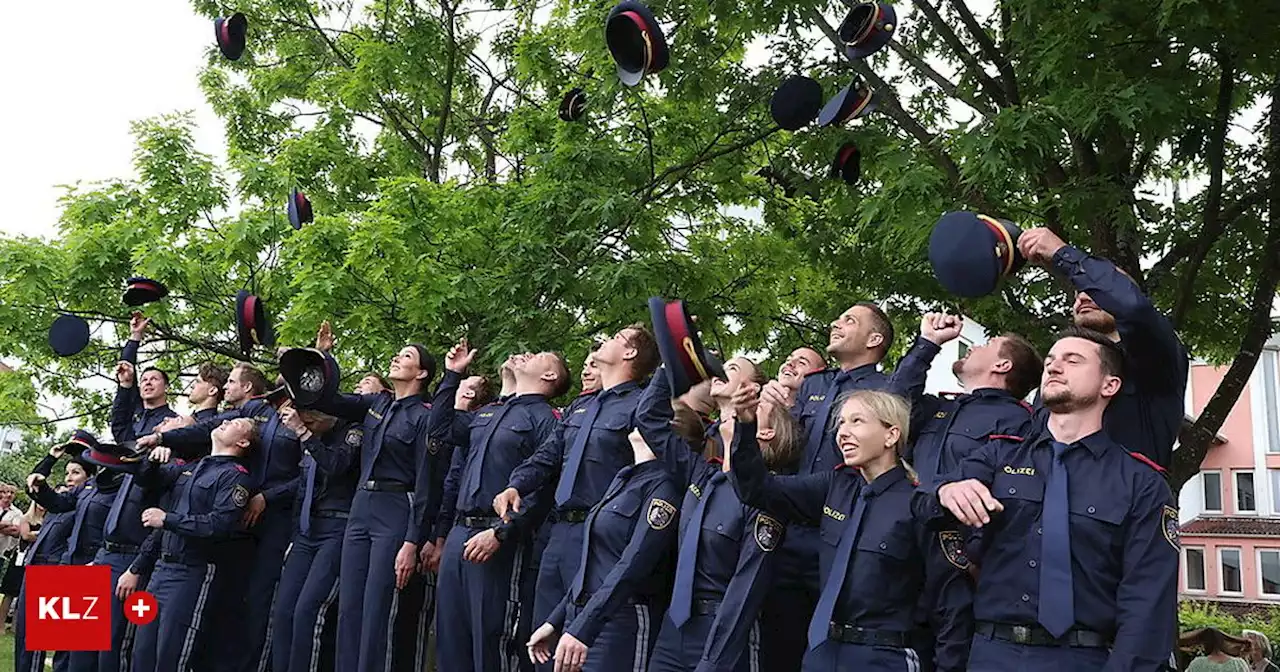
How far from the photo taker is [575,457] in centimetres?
602

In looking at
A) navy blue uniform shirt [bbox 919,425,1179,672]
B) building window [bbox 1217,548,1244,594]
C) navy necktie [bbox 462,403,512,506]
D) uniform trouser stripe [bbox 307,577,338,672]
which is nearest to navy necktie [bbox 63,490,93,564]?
uniform trouser stripe [bbox 307,577,338,672]

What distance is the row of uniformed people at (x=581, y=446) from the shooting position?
4.89 meters

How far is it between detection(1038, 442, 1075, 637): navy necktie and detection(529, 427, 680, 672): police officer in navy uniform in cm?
181

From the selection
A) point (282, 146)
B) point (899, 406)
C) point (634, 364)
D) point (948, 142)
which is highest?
point (282, 146)

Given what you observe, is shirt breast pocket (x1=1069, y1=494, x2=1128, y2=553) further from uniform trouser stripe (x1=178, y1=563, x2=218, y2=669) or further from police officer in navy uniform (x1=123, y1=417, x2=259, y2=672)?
uniform trouser stripe (x1=178, y1=563, x2=218, y2=669)

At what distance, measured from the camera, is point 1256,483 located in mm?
39000

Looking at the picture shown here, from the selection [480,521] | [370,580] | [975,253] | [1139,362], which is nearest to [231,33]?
[370,580]

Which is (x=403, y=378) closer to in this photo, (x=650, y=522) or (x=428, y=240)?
(x=650, y=522)

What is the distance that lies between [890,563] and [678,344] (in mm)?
1184

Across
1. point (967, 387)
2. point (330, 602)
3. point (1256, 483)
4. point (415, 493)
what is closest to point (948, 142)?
point (967, 387)

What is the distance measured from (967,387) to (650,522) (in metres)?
1.51

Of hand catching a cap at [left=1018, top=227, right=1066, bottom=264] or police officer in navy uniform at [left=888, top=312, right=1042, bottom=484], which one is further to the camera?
police officer in navy uniform at [left=888, top=312, right=1042, bottom=484]

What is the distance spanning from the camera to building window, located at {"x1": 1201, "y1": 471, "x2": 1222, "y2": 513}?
39.9m

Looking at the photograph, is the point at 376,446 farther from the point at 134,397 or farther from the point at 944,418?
the point at 944,418
